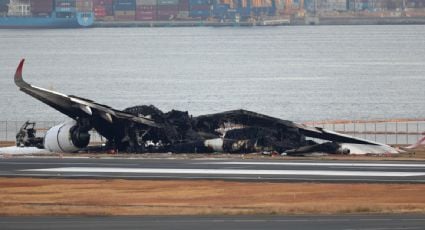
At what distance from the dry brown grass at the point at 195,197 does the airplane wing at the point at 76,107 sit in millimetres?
14600

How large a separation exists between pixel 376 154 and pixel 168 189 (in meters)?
19.3

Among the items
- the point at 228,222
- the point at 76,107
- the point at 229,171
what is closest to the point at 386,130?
the point at 76,107

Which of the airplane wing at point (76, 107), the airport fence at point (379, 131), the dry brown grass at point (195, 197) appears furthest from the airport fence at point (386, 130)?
the dry brown grass at point (195, 197)

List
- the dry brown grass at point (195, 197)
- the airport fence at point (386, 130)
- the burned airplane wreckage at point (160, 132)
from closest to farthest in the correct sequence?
the dry brown grass at point (195, 197) < the burned airplane wreckage at point (160, 132) < the airport fence at point (386, 130)

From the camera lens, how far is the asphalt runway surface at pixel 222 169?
5799 centimetres

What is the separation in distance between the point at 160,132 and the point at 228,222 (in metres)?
31.9

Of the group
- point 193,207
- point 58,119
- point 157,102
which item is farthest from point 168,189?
point 157,102

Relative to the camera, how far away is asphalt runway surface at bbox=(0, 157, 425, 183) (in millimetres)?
57991

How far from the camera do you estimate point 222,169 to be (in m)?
62.6

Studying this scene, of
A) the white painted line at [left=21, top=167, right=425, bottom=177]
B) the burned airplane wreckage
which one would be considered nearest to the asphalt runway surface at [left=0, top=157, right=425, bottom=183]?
the white painted line at [left=21, top=167, right=425, bottom=177]

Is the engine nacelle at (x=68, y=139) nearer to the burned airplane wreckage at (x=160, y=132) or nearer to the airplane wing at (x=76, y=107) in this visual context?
the burned airplane wreckage at (x=160, y=132)

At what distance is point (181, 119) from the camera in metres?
74.8

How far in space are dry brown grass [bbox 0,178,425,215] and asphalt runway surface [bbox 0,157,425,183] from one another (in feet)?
7.62

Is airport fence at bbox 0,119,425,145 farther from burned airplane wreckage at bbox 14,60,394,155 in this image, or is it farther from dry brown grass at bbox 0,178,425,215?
dry brown grass at bbox 0,178,425,215
